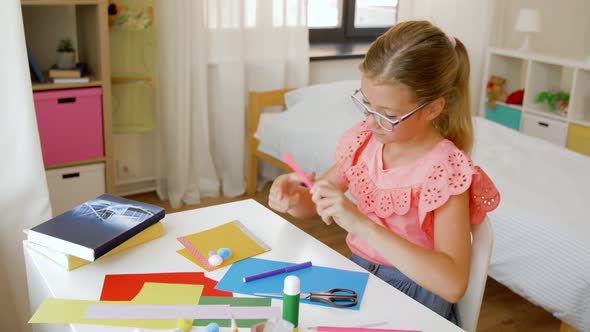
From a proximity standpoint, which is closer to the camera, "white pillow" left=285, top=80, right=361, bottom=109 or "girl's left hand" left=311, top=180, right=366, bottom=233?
"girl's left hand" left=311, top=180, right=366, bottom=233

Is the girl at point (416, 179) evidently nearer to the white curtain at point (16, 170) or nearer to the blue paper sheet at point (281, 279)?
the blue paper sheet at point (281, 279)

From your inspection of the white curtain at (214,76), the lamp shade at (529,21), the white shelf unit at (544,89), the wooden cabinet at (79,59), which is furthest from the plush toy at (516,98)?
the wooden cabinet at (79,59)

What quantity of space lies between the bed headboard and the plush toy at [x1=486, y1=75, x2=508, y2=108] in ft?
4.48

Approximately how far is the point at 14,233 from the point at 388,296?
1192mm

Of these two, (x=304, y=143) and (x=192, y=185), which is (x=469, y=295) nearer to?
(x=304, y=143)

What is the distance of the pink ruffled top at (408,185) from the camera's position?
4.40 ft

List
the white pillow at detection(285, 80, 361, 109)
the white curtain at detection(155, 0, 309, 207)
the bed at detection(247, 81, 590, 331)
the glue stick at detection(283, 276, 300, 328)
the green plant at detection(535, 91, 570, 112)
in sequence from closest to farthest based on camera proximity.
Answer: the glue stick at detection(283, 276, 300, 328), the bed at detection(247, 81, 590, 331), the white curtain at detection(155, 0, 309, 207), the white pillow at detection(285, 80, 361, 109), the green plant at detection(535, 91, 570, 112)

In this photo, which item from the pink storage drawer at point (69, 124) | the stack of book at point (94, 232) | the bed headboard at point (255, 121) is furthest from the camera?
the bed headboard at point (255, 121)

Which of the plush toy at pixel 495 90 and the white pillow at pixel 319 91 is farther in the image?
the plush toy at pixel 495 90

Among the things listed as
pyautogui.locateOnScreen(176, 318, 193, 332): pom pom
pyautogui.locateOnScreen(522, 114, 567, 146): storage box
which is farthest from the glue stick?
pyautogui.locateOnScreen(522, 114, 567, 146): storage box

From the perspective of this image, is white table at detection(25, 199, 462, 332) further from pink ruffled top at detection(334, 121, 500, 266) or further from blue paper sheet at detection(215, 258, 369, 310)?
pink ruffled top at detection(334, 121, 500, 266)

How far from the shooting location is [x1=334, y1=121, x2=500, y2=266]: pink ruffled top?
134 centimetres

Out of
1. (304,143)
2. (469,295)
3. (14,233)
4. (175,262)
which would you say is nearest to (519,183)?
(304,143)

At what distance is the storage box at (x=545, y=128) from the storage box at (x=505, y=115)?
3.2 inches
